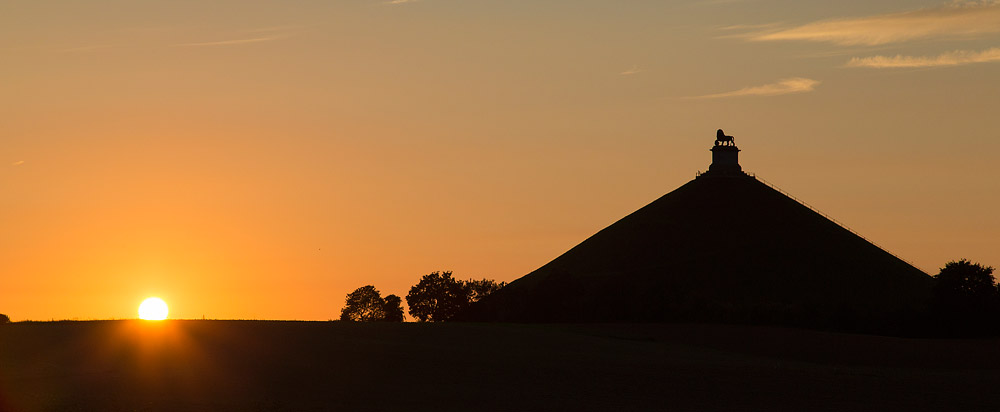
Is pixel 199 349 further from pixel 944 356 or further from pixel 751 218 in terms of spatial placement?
pixel 751 218

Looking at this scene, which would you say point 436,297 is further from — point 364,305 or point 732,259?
point 732,259

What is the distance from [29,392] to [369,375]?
45.4 ft

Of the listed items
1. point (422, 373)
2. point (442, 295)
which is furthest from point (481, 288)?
point (422, 373)

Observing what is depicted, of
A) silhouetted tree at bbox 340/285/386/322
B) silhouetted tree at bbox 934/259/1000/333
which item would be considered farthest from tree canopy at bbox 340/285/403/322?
silhouetted tree at bbox 934/259/1000/333

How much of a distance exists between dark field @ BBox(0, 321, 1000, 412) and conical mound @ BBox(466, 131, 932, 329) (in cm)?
4721

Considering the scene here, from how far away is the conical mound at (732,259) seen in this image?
488 ft

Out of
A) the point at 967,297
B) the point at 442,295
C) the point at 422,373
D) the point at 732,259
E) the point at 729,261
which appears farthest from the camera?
the point at 732,259

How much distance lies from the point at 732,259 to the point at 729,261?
2.80 ft

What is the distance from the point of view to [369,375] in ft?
168

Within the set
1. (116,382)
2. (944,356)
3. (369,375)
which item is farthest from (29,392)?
(944,356)

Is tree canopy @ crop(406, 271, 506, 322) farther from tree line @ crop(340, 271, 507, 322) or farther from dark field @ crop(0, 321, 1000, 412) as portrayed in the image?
dark field @ crop(0, 321, 1000, 412)

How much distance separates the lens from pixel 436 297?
131000 millimetres

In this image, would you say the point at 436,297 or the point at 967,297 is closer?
the point at 967,297

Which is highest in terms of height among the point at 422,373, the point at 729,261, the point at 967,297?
the point at 729,261
